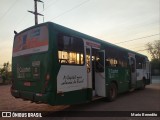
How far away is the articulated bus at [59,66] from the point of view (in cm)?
687

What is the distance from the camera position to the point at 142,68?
55.1 ft

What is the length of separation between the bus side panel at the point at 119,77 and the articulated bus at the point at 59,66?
0.05 metres

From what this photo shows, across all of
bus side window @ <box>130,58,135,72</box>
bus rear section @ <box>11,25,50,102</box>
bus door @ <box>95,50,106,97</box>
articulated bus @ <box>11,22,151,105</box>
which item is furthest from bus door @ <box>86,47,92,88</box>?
bus side window @ <box>130,58,135,72</box>

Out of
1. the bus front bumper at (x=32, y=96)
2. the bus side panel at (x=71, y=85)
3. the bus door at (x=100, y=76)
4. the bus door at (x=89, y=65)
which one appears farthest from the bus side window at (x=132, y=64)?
the bus front bumper at (x=32, y=96)

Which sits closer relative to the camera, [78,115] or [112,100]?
[78,115]

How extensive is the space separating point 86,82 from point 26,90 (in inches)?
97.9

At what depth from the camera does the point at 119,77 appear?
39.1ft

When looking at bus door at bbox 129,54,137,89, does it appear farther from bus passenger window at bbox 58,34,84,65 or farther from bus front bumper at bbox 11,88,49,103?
bus front bumper at bbox 11,88,49,103

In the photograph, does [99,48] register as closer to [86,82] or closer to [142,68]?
[86,82]

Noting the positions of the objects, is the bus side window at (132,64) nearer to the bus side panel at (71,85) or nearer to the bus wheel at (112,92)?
the bus wheel at (112,92)

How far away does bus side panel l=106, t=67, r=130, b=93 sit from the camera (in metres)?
10.5

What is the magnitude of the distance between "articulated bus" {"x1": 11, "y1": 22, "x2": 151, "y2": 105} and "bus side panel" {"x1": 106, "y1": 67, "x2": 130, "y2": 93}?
2.1 inches

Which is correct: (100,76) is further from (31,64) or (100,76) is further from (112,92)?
(31,64)

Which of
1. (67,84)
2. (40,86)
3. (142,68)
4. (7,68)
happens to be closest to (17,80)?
(40,86)
